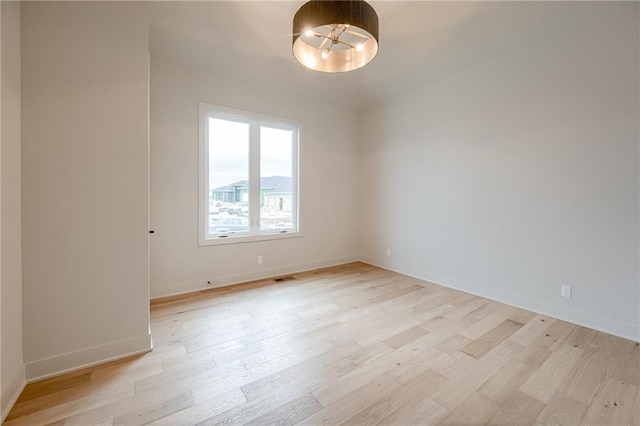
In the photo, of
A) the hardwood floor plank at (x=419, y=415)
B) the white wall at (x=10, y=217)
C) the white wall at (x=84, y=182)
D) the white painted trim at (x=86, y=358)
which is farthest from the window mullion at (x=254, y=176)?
the hardwood floor plank at (x=419, y=415)

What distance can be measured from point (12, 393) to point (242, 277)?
7.68 feet

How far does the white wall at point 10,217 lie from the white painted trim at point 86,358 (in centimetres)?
7

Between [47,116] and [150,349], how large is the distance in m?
→ 1.80

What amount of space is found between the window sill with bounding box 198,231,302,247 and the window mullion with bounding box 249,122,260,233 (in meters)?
→ 0.13

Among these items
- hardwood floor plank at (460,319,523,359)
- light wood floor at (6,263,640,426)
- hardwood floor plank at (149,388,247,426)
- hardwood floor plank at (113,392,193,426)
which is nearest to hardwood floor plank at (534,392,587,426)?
light wood floor at (6,263,640,426)

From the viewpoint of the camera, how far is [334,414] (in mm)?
1484

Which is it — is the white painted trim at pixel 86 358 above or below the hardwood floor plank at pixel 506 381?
above

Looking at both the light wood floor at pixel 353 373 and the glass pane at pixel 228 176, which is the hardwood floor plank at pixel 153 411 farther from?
the glass pane at pixel 228 176

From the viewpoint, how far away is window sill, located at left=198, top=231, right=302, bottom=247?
355cm

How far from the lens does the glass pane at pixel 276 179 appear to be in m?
4.06

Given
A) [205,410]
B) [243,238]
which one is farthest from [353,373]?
[243,238]

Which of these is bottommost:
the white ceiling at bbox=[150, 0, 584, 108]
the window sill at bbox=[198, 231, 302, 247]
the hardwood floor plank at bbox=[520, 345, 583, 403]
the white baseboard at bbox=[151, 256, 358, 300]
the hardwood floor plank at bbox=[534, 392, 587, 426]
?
the hardwood floor plank at bbox=[534, 392, 587, 426]

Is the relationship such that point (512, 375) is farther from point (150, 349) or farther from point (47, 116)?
point (47, 116)

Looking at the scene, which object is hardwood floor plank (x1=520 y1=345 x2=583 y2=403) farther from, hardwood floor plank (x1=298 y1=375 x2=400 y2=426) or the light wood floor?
hardwood floor plank (x1=298 y1=375 x2=400 y2=426)
